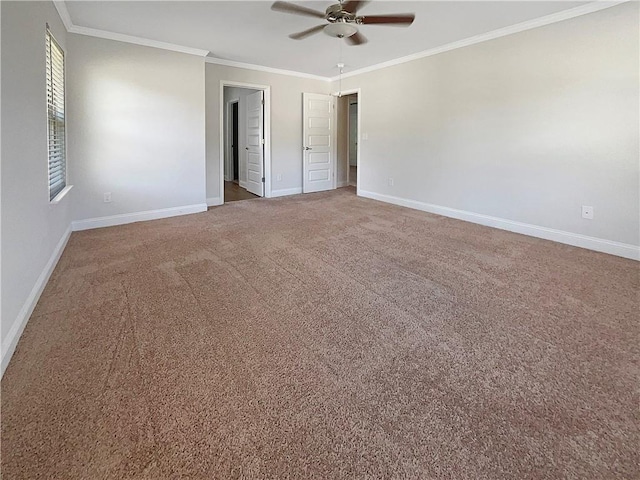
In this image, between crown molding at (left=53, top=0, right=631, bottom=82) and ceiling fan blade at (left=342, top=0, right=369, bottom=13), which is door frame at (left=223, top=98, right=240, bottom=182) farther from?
ceiling fan blade at (left=342, top=0, right=369, bottom=13)

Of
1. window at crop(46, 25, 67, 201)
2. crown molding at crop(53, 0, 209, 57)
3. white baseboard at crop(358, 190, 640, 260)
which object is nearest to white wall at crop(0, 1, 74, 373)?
window at crop(46, 25, 67, 201)

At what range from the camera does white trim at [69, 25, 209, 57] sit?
420 centimetres

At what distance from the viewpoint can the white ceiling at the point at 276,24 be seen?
3539mm

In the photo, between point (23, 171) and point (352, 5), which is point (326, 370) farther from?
point (352, 5)

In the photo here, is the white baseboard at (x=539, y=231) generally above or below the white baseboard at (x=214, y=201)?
below

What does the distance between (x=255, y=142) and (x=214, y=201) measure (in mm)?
1670

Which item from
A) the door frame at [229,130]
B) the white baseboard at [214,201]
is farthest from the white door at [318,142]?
the door frame at [229,130]

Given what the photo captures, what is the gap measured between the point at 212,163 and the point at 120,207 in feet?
5.63

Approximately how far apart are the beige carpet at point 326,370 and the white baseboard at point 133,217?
125 centimetres

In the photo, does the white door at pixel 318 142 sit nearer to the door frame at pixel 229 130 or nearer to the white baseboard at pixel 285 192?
the white baseboard at pixel 285 192

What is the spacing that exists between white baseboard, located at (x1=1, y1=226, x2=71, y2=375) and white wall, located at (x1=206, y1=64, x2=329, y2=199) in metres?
3.18

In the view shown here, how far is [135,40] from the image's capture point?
14.9 ft

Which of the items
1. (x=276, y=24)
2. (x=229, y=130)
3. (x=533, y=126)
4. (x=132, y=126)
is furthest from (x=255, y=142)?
(x=533, y=126)

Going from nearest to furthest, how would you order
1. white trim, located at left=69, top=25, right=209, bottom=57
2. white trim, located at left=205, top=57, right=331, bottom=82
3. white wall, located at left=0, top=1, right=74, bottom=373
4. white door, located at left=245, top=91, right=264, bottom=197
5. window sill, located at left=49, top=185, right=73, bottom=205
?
white wall, located at left=0, top=1, right=74, bottom=373, window sill, located at left=49, top=185, right=73, bottom=205, white trim, located at left=69, top=25, right=209, bottom=57, white trim, located at left=205, top=57, right=331, bottom=82, white door, located at left=245, top=91, right=264, bottom=197
